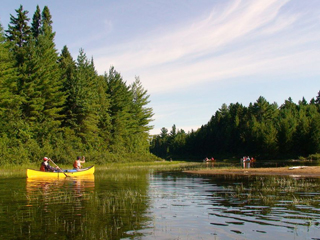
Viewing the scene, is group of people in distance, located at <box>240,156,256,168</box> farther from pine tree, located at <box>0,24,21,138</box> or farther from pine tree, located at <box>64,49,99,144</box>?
pine tree, located at <box>0,24,21,138</box>

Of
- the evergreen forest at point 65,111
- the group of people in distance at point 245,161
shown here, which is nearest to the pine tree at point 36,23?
the evergreen forest at point 65,111

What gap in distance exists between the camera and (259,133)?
4734 inches

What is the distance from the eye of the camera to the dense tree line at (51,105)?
4862 cm

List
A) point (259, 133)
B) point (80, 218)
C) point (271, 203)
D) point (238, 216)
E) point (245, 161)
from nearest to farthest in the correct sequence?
point (80, 218) < point (238, 216) < point (271, 203) < point (245, 161) < point (259, 133)

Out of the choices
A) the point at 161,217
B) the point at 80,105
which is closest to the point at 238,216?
the point at 161,217

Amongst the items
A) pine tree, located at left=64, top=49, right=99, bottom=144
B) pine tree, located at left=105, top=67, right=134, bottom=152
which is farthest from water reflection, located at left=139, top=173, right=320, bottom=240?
pine tree, located at left=105, top=67, right=134, bottom=152

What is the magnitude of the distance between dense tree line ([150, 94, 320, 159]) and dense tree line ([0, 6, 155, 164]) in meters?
55.1

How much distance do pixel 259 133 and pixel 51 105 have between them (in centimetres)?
8615

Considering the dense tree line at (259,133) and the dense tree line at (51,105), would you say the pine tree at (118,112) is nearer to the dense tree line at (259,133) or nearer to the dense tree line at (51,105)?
the dense tree line at (51,105)

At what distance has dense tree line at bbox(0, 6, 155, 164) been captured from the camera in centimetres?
4862

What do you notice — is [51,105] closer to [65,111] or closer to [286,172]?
[65,111]

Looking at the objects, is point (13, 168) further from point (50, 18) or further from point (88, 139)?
point (50, 18)

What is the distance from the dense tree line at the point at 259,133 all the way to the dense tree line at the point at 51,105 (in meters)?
55.1

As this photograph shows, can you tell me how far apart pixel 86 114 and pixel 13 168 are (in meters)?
22.4
